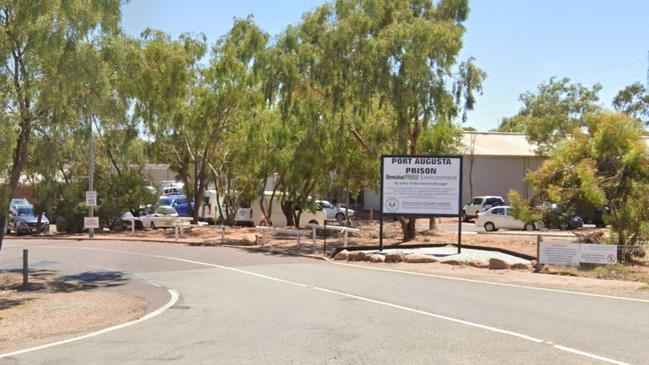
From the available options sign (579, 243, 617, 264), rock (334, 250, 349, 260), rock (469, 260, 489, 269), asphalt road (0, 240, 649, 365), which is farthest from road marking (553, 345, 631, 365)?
rock (334, 250, 349, 260)

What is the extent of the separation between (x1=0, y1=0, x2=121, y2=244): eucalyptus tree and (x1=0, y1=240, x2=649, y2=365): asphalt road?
4982 mm

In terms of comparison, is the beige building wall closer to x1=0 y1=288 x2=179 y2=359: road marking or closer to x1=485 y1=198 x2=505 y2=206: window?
x1=485 y1=198 x2=505 y2=206: window

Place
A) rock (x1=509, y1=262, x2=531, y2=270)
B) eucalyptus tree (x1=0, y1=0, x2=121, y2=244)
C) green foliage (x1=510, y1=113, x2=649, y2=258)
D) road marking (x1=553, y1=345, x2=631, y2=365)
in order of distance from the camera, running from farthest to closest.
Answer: green foliage (x1=510, y1=113, x2=649, y2=258), rock (x1=509, y1=262, x2=531, y2=270), eucalyptus tree (x1=0, y1=0, x2=121, y2=244), road marking (x1=553, y1=345, x2=631, y2=365)

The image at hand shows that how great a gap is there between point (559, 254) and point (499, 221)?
71.4ft

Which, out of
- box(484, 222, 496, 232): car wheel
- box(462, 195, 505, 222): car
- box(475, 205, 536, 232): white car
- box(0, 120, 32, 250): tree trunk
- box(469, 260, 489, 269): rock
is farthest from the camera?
box(462, 195, 505, 222): car

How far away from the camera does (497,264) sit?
20.2m

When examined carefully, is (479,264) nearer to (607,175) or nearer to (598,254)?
(598,254)

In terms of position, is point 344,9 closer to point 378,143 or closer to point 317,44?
point 317,44

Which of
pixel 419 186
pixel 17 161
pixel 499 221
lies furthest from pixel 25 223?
pixel 499 221

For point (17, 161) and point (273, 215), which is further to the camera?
point (273, 215)

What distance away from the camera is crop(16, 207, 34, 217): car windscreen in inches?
1684

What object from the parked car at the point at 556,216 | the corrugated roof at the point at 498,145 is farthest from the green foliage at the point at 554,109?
the parked car at the point at 556,216

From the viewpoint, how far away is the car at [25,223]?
4178 cm

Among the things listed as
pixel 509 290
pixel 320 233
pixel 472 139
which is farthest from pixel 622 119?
pixel 472 139
